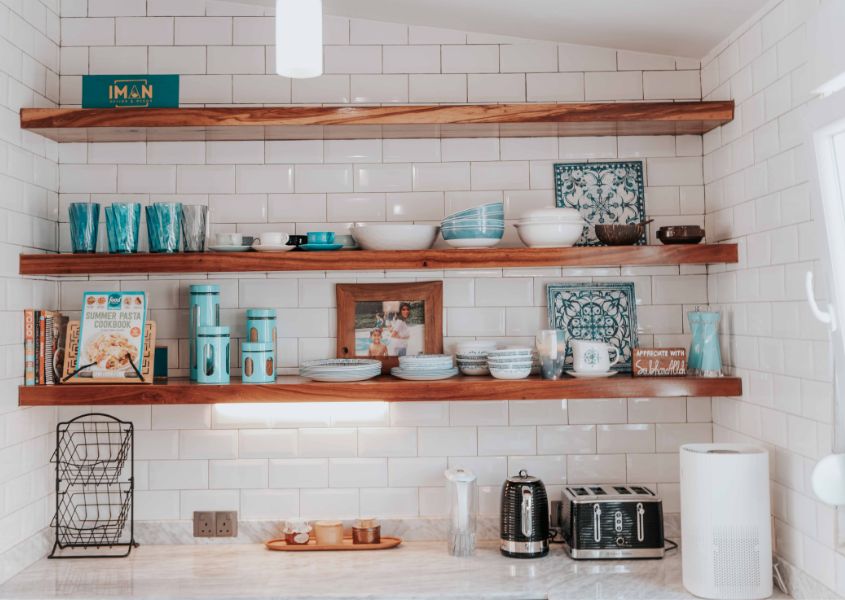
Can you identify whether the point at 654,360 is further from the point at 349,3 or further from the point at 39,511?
the point at 39,511

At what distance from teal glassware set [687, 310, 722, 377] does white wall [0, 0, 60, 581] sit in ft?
7.64

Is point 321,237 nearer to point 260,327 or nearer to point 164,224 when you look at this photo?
point 260,327

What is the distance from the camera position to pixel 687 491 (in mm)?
2350

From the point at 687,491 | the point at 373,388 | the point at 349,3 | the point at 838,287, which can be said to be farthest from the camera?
the point at 349,3

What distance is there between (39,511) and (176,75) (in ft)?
5.45

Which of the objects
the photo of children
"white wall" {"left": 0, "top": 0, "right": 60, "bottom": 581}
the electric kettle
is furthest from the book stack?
the electric kettle

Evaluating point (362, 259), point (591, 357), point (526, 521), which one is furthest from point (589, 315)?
point (362, 259)

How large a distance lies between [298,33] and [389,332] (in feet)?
5.08

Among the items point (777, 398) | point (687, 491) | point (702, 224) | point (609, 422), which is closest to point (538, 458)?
point (609, 422)

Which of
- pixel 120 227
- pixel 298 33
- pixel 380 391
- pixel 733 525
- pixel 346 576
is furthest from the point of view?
pixel 120 227

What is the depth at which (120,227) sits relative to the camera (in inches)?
108

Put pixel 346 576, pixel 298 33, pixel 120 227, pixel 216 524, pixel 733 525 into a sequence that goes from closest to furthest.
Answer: pixel 298 33, pixel 733 525, pixel 346 576, pixel 120 227, pixel 216 524

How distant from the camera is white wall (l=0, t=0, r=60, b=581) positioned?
2.55m

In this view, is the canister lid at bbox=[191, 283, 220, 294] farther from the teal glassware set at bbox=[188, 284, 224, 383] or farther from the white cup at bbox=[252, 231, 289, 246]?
the white cup at bbox=[252, 231, 289, 246]
